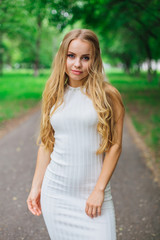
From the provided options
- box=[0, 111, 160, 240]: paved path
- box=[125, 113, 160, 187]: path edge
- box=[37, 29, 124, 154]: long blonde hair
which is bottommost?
box=[125, 113, 160, 187]: path edge

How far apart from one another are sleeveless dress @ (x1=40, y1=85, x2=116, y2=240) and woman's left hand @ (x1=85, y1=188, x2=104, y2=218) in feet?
0.16

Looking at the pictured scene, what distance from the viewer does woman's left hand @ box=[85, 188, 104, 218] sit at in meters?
1.73

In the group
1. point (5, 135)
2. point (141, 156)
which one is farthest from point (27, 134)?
point (141, 156)

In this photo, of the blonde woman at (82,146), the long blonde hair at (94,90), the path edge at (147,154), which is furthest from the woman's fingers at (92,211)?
the path edge at (147,154)

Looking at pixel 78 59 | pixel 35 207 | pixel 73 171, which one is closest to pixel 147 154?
pixel 35 207

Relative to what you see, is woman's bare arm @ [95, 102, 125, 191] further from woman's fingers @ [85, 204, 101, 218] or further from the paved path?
the paved path

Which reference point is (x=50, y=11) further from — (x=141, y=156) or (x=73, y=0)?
(x=141, y=156)

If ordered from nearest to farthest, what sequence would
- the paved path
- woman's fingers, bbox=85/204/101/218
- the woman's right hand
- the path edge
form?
woman's fingers, bbox=85/204/101/218, the woman's right hand, the paved path, the path edge

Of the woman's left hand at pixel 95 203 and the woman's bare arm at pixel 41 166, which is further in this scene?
the woman's bare arm at pixel 41 166

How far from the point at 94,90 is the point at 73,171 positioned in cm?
57

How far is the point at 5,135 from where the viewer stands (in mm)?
8406

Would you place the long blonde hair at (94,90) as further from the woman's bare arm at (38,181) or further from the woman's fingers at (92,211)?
the woman's fingers at (92,211)

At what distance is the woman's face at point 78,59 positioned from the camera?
5.98ft

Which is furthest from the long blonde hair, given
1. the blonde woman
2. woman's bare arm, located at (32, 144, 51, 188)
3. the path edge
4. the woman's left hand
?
the path edge
